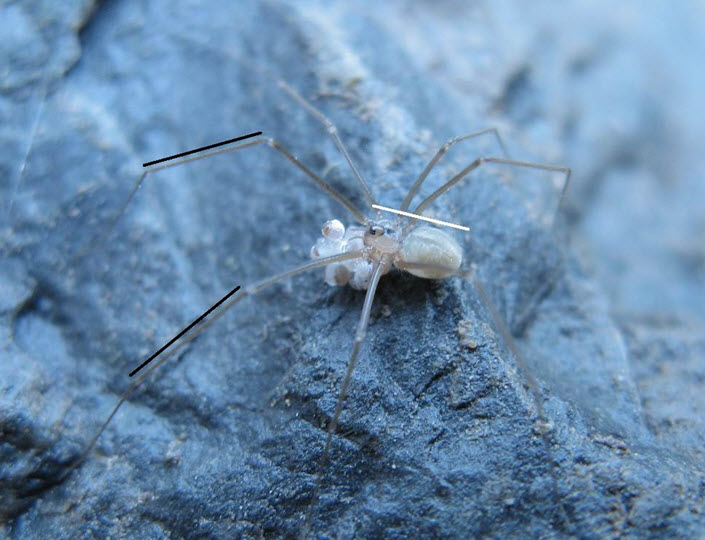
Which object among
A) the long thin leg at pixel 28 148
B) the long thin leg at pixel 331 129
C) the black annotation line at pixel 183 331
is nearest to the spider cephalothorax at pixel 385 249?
the long thin leg at pixel 331 129

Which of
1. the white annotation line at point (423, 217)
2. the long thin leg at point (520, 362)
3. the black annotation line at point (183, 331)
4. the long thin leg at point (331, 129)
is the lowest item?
the black annotation line at point (183, 331)

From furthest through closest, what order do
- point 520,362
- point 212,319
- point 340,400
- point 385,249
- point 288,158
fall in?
1. point 288,158
2. point 385,249
3. point 212,319
4. point 520,362
5. point 340,400

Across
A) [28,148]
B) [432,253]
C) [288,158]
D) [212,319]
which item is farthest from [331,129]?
[28,148]

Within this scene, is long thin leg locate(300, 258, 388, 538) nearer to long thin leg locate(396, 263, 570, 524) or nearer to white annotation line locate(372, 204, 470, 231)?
long thin leg locate(396, 263, 570, 524)

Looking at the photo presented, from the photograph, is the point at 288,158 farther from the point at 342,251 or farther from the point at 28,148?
the point at 28,148

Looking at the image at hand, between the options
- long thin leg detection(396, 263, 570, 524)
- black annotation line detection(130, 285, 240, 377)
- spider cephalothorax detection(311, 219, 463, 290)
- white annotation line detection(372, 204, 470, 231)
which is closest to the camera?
long thin leg detection(396, 263, 570, 524)

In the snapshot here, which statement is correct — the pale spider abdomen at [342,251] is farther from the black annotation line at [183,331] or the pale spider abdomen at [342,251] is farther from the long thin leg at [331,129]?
the black annotation line at [183,331]

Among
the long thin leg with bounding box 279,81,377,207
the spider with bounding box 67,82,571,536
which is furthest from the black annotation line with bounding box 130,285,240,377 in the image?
the long thin leg with bounding box 279,81,377,207
